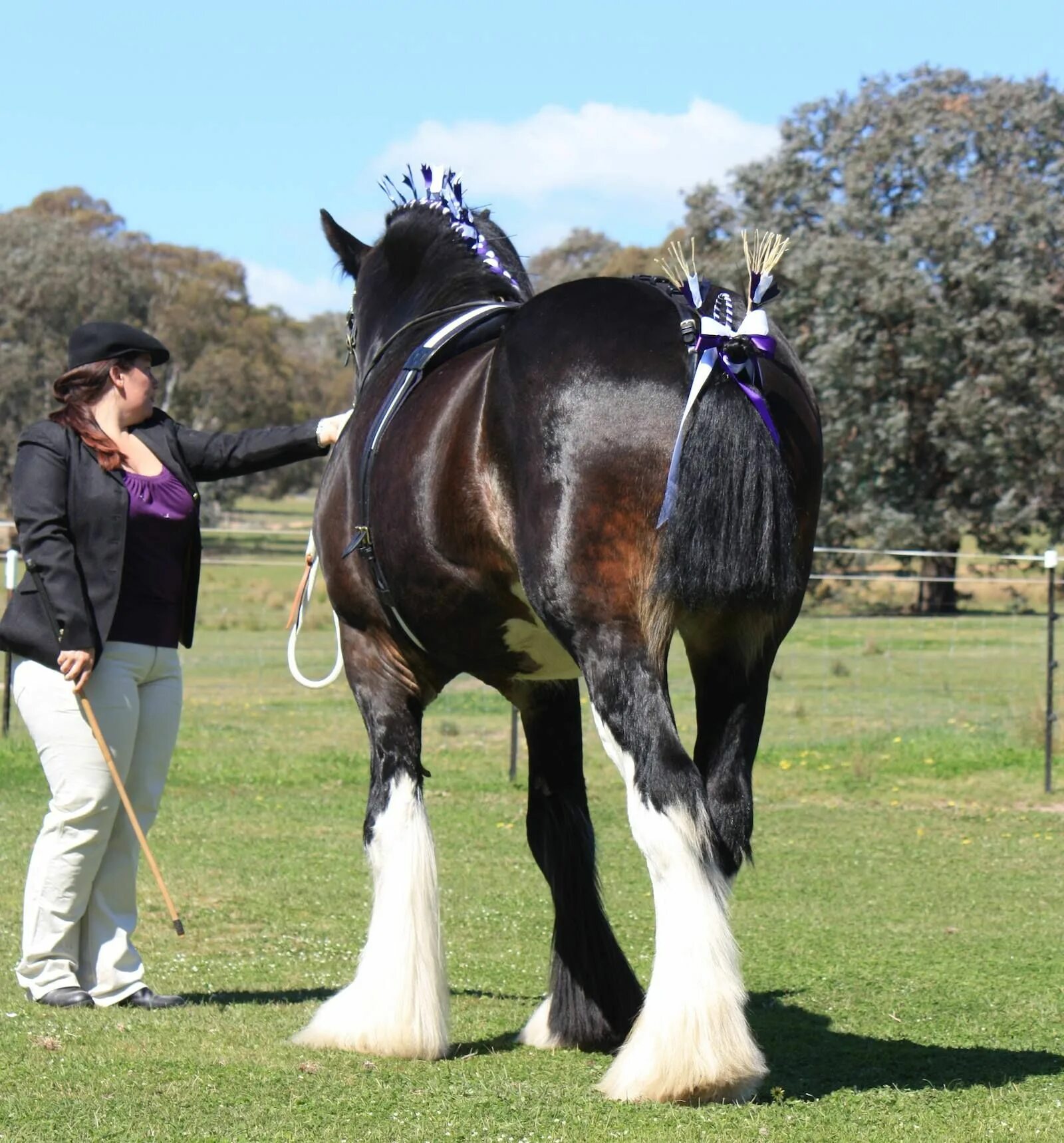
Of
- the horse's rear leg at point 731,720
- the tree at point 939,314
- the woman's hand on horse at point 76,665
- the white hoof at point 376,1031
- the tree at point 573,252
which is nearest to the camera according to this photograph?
the horse's rear leg at point 731,720

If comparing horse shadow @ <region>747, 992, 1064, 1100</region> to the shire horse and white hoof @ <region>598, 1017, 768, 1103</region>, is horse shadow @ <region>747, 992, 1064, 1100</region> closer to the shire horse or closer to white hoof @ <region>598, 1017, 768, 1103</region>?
white hoof @ <region>598, 1017, 768, 1103</region>

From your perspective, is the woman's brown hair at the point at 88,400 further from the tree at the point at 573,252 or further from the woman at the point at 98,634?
the tree at the point at 573,252

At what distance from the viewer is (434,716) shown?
16.1m

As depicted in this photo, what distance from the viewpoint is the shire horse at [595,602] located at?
383cm

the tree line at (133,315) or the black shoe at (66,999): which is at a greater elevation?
the tree line at (133,315)

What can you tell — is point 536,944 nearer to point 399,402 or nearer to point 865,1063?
point 865,1063

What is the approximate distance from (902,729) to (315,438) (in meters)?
9.51

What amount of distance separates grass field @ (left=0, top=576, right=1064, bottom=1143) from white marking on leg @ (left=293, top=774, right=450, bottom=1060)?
9cm

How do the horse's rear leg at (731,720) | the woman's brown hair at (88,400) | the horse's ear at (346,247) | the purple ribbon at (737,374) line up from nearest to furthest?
the purple ribbon at (737,374) < the horse's rear leg at (731,720) < the woman's brown hair at (88,400) < the horse's ear at (346,247)

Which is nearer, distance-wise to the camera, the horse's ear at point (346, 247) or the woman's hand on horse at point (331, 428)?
the woman's hand on horse at point (331, 428)

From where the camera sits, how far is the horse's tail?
3824mm

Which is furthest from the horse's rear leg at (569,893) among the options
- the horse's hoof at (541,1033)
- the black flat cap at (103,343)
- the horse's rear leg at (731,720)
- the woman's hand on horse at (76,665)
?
the black flat cap at (103,343)

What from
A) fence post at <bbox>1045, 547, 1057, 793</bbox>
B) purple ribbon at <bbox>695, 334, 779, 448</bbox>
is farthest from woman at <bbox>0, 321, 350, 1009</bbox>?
fence post at <bbox>1045, 547, 1057, 793</bbox>

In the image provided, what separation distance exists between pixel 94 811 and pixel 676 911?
92.0 inches
